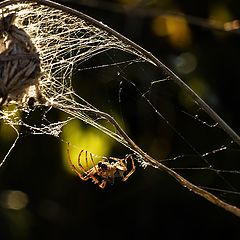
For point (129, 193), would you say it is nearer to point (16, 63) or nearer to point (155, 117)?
point (155, 117)

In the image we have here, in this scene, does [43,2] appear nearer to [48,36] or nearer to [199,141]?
[48,36]

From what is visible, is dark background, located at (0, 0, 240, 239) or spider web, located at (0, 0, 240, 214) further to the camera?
dark background, located at (0, 0, 240, 239)

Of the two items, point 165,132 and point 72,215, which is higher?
point 165,132

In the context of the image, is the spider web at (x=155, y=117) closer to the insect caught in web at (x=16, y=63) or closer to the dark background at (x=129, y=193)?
the dark background at (x=129, y=193)

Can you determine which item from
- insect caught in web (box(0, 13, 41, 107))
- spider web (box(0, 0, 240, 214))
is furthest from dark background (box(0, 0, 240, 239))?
insect caught in web (box(0, 13, 41, 107))

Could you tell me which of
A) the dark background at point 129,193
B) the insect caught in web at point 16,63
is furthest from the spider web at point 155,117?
the insect caught in web at point 16,63

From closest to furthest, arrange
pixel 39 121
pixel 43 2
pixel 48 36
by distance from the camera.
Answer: pixel 43 2, pixel 48 36, pixel 39 121

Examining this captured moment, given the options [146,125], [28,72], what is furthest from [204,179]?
[28,72]

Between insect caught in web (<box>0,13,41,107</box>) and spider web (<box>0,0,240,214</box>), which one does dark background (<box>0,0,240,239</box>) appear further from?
insect caught in web (<box>0,13,41,107</box>)
